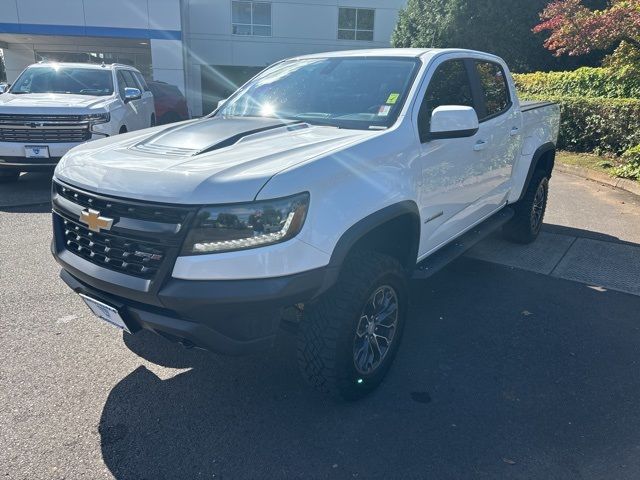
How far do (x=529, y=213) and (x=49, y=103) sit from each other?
6815 mm

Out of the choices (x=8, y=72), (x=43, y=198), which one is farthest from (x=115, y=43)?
(x=43, y=198)

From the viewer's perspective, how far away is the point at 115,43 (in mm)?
24797

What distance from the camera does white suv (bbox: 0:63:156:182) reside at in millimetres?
7355

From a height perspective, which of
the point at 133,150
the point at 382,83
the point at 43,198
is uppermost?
the point at 382,83

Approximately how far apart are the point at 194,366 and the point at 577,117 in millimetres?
10571

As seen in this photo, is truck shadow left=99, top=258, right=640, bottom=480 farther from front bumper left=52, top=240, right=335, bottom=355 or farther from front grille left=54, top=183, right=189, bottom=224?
front grille left=54, top=183, right=189, bottom=224

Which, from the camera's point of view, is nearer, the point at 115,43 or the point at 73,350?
the point at 73,350

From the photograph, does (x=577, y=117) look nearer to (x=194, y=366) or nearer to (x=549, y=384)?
(x=549, y=384)

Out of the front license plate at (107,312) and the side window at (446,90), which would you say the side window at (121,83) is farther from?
the front license plate at (107,312)

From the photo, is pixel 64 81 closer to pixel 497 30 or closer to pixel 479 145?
pixel 479 145

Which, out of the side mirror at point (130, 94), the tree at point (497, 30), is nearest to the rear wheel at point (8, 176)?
the side mirror at point (130, 94)

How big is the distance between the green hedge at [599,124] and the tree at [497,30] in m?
9.43

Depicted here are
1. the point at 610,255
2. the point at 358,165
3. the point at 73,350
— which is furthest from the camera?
the point at 610,255

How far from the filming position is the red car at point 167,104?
44.8 feet
